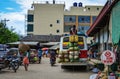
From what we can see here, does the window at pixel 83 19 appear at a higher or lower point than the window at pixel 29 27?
higher

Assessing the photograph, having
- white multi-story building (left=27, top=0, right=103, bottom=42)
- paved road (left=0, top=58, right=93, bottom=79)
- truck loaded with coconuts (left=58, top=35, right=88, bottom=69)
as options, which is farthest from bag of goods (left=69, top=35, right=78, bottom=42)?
white multi-story building (left=27, top=0, right=103, bottom=42)

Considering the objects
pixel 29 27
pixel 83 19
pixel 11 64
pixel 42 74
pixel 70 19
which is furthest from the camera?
pixel 29 27

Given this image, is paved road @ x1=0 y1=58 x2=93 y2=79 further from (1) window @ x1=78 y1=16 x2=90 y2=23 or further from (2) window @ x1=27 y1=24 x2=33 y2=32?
(2) window @ x1=27 y1=24 x2=33 y2=32

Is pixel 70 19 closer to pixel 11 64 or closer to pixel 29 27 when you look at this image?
pixel 29 27

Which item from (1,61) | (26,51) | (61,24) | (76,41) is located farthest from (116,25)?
(61,24)

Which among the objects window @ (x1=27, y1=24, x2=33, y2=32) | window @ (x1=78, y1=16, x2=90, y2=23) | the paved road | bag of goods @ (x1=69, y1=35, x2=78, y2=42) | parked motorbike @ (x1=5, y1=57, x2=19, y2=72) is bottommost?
the paved road

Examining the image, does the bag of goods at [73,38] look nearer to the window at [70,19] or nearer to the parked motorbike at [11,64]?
the parked motorbike at [11,64]

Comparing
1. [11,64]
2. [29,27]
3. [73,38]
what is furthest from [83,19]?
[11,64]

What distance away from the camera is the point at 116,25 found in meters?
19.8

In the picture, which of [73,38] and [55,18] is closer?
[73,38]

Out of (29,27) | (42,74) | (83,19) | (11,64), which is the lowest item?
(42,74)

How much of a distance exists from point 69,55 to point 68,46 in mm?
1134

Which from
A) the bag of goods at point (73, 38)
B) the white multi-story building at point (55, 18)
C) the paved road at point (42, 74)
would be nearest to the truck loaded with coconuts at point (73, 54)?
the bag of goods at point (73, 38)

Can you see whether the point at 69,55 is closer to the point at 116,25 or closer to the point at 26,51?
the point at 116,25
